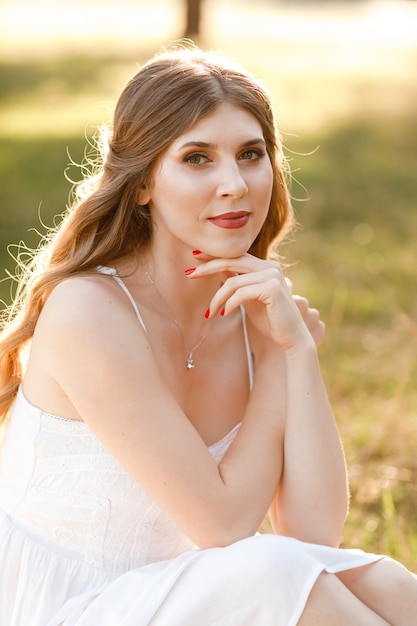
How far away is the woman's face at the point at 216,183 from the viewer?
9.39 feet

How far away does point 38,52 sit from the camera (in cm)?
1692

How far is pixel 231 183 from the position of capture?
112 inches

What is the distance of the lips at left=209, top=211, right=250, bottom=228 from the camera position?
9.46 ft

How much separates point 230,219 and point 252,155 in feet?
0.70

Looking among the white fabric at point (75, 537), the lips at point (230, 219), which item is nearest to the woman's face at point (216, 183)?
the lips at point (230, 219)

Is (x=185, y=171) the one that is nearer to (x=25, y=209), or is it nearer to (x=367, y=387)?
(x=367, y=387)

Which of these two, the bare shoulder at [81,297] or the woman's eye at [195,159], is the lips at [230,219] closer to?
the woman's eye at [195,159]

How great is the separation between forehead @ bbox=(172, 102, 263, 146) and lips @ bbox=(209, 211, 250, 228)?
0.67 ft

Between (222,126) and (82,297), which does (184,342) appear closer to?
(82,297)

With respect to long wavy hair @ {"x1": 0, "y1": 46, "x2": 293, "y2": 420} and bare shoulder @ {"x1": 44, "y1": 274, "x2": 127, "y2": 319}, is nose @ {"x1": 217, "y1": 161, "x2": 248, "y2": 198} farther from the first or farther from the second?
bare shoulder @ {"x1": 44, "y1": 274, "x2": 127, "y2": 319}

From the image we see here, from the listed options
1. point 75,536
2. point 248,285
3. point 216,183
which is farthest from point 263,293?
point 75,536

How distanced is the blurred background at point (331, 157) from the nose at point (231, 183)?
452mm

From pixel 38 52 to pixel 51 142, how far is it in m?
6.29

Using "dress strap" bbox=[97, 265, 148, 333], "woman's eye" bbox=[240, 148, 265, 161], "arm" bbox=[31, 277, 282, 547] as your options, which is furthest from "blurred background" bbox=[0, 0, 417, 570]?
"arm" bbox=[31, 277, 282, 547]
